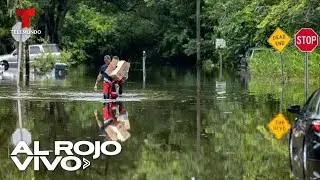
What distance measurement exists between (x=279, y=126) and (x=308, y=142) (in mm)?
6014

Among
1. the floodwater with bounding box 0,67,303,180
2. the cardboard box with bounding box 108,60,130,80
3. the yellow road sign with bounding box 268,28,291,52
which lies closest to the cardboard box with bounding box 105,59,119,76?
the cardboard box with bounding box 108,60,130,80

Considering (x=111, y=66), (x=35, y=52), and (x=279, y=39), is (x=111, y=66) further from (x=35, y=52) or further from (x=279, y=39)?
(x=35, y=52)

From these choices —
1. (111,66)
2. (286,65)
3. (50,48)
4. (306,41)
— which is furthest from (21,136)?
(50,48)

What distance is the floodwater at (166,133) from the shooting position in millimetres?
10203

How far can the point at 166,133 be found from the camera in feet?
48.3

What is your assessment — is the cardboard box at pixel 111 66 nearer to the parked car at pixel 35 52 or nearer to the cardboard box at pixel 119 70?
the cardboard box at pixel 119 70

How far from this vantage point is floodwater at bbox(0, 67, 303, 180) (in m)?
10.2

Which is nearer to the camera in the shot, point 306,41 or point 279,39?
point 306,41

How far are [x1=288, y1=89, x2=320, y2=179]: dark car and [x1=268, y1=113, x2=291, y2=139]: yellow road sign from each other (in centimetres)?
341

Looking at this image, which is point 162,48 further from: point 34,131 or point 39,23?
point 34,131

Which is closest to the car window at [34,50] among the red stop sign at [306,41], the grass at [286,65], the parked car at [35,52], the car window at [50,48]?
the parked car at [35,52]

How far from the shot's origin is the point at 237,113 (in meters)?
18.6

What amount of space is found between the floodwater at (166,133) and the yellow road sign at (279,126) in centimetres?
18

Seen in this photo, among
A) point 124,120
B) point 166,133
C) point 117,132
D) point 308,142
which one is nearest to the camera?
point 308,142
